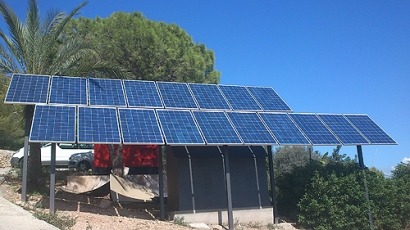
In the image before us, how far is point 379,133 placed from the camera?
603 inches

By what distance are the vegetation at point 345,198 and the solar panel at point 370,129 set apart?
3.96ft

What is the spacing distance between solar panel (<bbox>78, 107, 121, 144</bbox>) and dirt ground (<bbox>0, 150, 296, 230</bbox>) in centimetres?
220

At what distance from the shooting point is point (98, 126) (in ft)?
39.3

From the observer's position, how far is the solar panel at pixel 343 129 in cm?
1445

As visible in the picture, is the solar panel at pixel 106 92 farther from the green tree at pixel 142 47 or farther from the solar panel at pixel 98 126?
the green tree at pixel 142 47

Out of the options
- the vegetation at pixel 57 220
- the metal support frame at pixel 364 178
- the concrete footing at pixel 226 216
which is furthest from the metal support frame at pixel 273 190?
the vegetation at pixel 57 220

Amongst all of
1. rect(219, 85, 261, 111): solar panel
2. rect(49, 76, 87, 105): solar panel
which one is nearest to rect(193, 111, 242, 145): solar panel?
rect(219, 85, 261, 111): solar panel

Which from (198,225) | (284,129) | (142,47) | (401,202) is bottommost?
(198,225)

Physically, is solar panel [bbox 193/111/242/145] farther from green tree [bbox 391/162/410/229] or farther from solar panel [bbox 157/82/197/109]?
green tree [bbox 391/162/410/229]

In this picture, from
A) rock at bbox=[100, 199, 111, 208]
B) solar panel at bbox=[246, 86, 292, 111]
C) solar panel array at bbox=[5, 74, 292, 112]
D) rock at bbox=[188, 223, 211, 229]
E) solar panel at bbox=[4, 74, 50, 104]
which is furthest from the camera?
solar panel at bbox=[246, 86, 292, 111]

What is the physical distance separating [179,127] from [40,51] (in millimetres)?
6154

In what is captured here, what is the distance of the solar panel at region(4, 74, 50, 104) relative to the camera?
12.3 m

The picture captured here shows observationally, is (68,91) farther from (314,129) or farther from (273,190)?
(314,129)

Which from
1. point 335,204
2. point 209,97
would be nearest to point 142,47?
point 209,97
